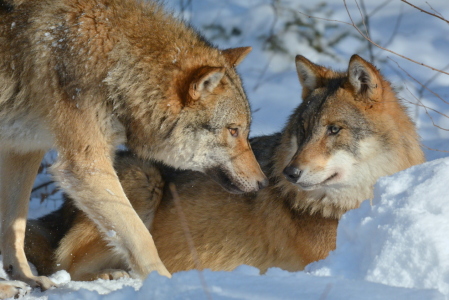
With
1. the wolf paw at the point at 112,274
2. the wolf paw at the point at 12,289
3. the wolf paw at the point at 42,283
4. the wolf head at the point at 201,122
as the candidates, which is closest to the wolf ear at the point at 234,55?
the wolf head at the point at 201,122

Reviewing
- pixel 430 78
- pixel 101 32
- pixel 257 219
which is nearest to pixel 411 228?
pixel 257 219

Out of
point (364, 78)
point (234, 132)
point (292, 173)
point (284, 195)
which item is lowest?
point (284, 195)

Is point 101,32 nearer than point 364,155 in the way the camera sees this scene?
Yes

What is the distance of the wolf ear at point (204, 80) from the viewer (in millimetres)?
3762

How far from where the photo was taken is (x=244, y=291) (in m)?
2.38

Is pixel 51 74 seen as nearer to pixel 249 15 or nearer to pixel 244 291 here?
pixel 244 291

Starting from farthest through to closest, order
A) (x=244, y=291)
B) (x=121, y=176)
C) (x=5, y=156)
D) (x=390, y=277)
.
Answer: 1. (x=121, y=176)
2. (x=5, y=156)
3. (x=390, y=277)
4. (x=244, y=291)

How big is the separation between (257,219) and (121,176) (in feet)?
4.38

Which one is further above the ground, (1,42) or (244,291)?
(1,42)

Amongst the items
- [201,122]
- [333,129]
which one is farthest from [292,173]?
[201,122]

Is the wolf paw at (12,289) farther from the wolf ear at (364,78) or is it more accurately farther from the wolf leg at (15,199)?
the wolf ear at (364,78)

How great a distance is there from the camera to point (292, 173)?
4203 millimetres

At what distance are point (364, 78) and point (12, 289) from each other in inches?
117

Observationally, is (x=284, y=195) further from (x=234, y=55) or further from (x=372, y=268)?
(x=372, y=268)
